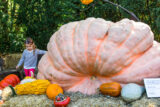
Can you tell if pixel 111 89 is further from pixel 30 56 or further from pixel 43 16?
pixel 43 16

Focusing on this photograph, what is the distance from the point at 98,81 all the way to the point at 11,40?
3514 millimetres

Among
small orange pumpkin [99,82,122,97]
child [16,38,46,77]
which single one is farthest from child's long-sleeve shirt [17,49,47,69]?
small orange pumpkin [99,82,122,97]

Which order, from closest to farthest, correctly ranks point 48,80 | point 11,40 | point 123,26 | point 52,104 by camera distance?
point 52,104, point 123,26, point 48,80, point 11,40

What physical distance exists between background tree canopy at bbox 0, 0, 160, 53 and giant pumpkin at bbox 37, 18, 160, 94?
204 cm

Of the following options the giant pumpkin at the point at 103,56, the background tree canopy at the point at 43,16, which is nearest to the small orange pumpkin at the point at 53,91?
the giant pumpkin at the point at 103,56

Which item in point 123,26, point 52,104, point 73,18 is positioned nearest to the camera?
point 52,104

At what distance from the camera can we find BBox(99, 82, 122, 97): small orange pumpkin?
2.00 meters

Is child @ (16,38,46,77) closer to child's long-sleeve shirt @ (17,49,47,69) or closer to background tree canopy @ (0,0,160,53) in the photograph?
child's long-sleeve shirt @ (17,49,47,69)

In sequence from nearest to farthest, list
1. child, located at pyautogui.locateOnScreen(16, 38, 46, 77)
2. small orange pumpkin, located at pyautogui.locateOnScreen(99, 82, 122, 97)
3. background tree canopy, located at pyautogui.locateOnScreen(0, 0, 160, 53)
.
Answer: small orange pumpkin, located at pyautogui.locateOnScreen(99, 82, 122, 97) < child, located at pyautogui.locateOnScreen(16, 38, 46, 77) < background tree canopy, located at pyautogui.locateOnScreen(0, 0, 160, 53)

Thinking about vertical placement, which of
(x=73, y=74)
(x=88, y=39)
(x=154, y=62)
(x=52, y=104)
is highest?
(x=88, y=39)

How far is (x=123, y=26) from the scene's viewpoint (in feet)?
7.00

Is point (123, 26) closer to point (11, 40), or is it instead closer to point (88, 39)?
point (88, 39)

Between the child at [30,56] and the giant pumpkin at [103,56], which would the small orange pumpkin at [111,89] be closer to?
the giant pumpkin at [103,56]

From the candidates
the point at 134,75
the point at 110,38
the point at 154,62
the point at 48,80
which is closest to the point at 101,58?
the point at 110,38
